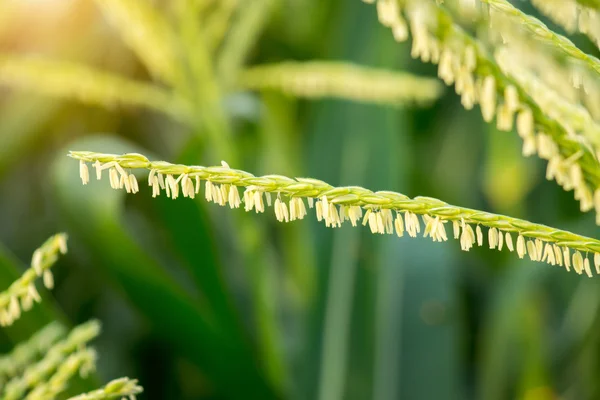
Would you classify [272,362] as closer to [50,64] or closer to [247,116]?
[247,116]

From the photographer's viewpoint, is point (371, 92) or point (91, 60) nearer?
point (371, 92)

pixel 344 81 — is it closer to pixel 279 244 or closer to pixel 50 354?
pixel 50 354

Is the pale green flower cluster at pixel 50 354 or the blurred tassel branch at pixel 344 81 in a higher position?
the blurred tassel branch at pixel 344 81

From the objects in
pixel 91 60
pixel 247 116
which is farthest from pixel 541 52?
pixel 91 60

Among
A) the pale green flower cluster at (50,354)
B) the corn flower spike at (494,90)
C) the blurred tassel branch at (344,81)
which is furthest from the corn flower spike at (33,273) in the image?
the blurred tassel branch at (344,81)

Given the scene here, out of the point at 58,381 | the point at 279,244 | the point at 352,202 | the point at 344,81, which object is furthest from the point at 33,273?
the point at 279,244

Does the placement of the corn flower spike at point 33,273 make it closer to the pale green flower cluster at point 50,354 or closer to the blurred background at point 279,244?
the pale green flower cluster at point 50,354
